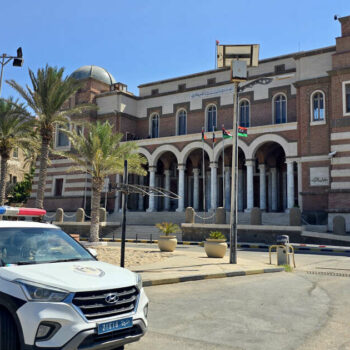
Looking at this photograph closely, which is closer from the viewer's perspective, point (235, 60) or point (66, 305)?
point (66, 305)

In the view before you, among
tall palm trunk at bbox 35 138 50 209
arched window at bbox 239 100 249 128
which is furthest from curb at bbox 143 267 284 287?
arched window at bbox 239 100 249 128

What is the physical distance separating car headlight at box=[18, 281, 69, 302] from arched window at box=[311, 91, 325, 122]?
26912 millimetres

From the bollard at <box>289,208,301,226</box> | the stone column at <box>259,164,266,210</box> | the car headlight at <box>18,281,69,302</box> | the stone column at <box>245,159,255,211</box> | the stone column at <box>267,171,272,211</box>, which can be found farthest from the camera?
the stone column at <box>267,171,272,211</box>

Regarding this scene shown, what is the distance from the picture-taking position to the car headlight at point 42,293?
141 inches

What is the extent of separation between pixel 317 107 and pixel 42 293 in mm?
27492

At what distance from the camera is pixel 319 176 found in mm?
26609

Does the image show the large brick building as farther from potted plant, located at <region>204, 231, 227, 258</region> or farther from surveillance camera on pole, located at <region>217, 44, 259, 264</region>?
potted plant, located at <region>204, 231, 227, 258</region>

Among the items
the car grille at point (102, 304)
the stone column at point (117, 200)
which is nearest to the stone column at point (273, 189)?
the stone column at point (117, 200)

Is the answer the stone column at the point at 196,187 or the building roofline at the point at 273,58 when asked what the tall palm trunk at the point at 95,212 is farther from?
the building roofline at the point at 273,58

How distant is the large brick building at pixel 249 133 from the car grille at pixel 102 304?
70.0 ft

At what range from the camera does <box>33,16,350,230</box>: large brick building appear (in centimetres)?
2625

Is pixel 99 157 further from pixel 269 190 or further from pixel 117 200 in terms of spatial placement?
pixel 269 190

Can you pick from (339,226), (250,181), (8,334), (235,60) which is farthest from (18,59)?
(339,226)

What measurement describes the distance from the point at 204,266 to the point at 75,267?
8.31m
